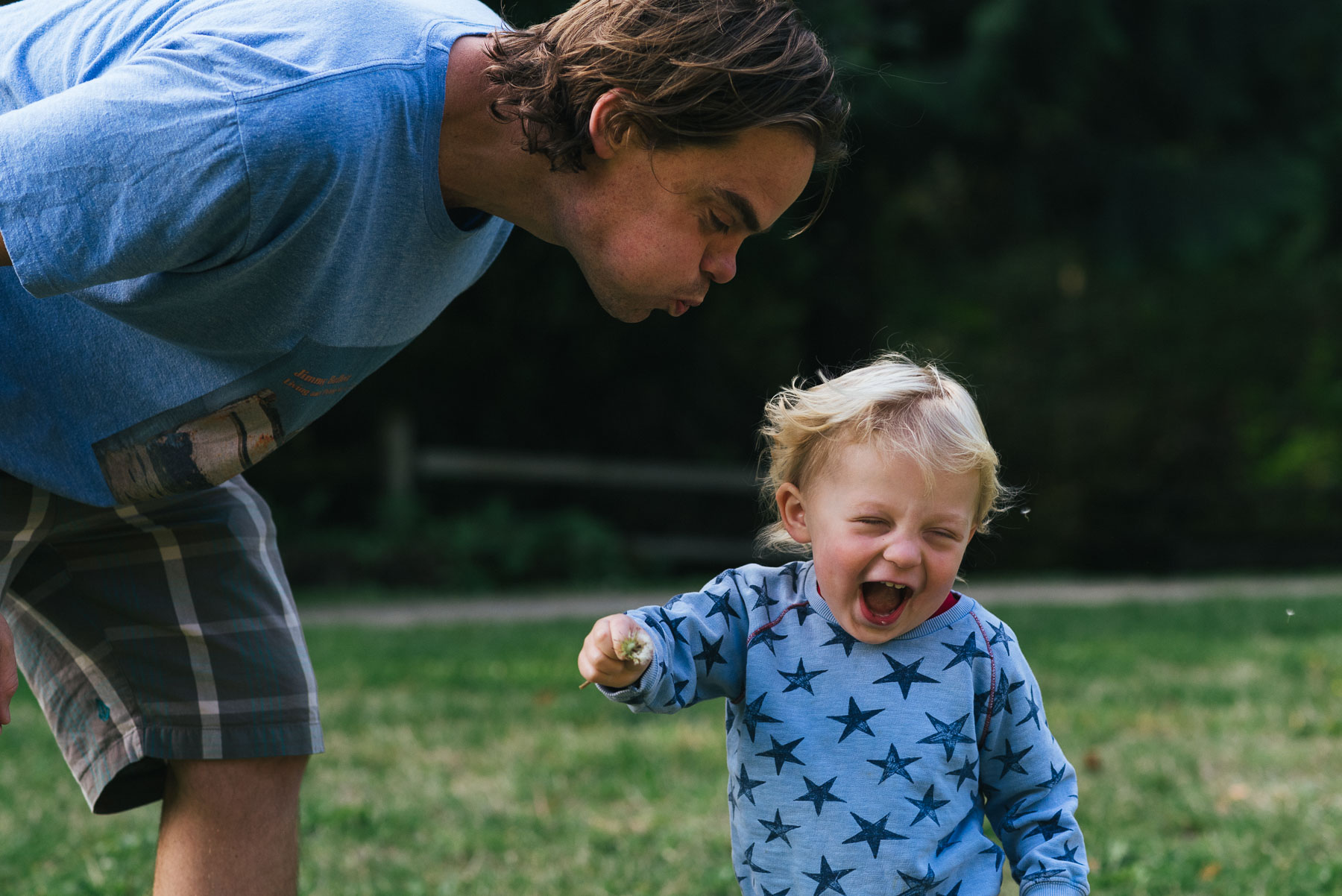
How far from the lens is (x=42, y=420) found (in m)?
2.13

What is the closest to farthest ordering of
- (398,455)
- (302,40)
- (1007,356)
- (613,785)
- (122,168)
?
(122,168) → (302,40) → (613,785) → (398,455) → (1007,356)

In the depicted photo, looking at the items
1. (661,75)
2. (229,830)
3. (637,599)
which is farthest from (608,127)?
(637,599)

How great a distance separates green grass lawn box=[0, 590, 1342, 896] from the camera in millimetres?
3396

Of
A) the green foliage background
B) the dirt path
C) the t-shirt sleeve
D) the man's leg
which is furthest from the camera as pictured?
A: the green foliage background

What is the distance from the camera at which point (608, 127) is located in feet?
6.38

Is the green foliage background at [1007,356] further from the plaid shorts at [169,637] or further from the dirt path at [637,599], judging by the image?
the plaid shorts at [169,637]

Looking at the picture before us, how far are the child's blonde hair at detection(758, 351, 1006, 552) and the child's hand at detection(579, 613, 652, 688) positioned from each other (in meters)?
0.41

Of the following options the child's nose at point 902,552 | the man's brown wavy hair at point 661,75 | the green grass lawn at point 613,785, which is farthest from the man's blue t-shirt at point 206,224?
the green grass lawn at point 613,785

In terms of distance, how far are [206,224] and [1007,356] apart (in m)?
15.5

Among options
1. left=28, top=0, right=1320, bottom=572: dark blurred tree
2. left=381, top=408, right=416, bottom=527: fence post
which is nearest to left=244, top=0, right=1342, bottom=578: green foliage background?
left=28, top=0, right=1320, bottom=572: dark blurred tree

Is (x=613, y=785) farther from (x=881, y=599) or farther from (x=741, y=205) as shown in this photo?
(x=741, y=205)

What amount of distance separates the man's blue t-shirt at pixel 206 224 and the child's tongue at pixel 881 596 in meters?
0.81

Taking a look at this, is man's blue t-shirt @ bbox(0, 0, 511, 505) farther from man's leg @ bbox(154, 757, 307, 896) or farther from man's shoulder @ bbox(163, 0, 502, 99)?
man's leg @ bbox(154, 757, 307, 896)

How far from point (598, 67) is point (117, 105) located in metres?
0.64
